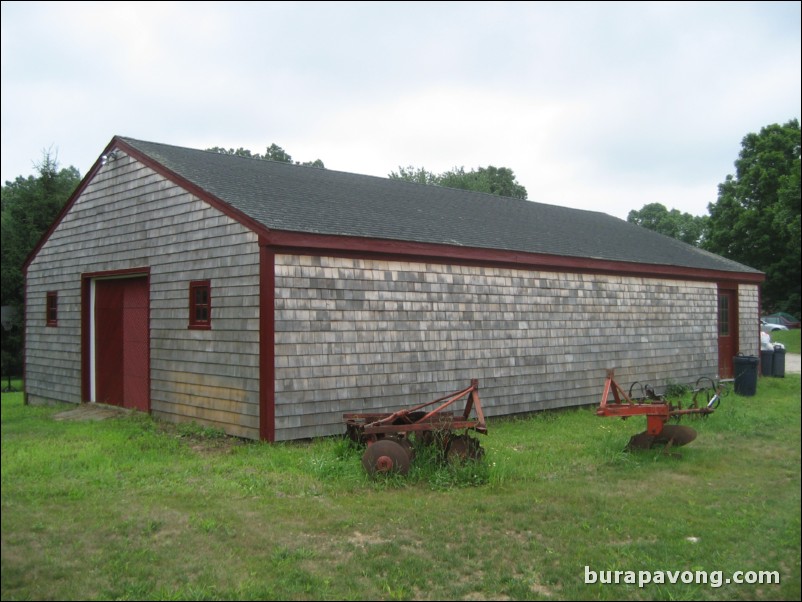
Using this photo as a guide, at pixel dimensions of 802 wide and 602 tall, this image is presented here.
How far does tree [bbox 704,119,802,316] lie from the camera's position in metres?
4.26

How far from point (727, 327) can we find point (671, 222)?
44612mm

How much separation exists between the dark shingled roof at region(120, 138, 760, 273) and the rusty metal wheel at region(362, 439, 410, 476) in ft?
11.4

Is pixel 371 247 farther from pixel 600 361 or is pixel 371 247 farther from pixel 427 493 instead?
pixel 600 361

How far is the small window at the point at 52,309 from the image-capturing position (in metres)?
14.0

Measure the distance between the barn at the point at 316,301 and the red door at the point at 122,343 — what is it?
42mm

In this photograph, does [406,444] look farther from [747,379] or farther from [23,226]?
[23,226]

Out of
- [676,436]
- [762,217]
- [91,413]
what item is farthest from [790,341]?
[91,413]

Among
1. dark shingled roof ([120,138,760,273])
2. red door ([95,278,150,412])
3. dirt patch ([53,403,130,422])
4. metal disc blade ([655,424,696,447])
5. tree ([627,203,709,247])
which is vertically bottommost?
dirt patch ([53,403,130,422])

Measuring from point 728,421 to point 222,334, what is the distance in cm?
745

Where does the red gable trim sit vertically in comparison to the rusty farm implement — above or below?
above

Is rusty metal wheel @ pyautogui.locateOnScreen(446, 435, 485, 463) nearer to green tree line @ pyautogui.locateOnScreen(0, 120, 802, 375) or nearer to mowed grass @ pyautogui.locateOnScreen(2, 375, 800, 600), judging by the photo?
mowed grass @ pyautogui.locateOnScreen(2, 375, 800, 600)

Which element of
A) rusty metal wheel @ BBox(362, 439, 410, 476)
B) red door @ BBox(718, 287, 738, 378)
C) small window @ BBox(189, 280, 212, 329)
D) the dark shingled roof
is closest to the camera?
rusty metal wheel @ BBox(362, 439, 410, 476)

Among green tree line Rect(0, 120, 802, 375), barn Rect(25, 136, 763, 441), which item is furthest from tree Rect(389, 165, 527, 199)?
barn Rect(25, 136, 763, 441)

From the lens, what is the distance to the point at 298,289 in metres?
9.46
